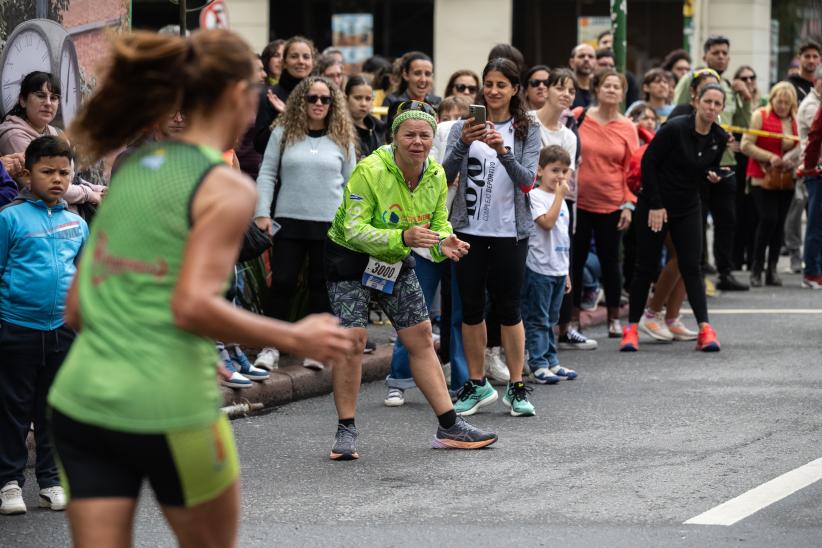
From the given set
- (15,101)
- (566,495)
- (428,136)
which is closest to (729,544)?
(566,495)

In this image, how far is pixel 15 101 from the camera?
8.54 meters

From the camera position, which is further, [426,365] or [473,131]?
[473,131]

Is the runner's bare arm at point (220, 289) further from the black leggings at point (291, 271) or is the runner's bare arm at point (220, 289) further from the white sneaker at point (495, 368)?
the white sneaker at point (495, 368)

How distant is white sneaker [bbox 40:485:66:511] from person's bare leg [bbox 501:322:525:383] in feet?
10.0

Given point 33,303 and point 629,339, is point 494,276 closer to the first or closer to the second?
point 629,339

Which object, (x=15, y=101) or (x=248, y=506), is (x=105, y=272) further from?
(x=15, y=101)

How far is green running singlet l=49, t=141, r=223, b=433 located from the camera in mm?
3473

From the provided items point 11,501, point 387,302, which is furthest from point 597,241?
point 11,501

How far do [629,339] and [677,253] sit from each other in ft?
2.48

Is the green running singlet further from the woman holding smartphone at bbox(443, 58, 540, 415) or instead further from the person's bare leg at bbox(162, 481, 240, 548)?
the woman holding smartphone at bbox(443, 58, 540, 415)

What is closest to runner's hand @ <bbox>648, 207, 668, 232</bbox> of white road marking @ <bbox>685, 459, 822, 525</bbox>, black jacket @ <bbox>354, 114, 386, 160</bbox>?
black jacket @ <bbox>354, 114, 386, 160</bbox>

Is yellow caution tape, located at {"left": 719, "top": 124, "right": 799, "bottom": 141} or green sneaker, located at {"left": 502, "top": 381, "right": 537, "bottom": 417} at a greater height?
yellow caution tape, located at {"left": 719, "top": 124, "right": 799, "bottom": 141}

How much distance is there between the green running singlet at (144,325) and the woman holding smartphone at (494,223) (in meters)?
5.13

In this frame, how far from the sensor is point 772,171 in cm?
1521
